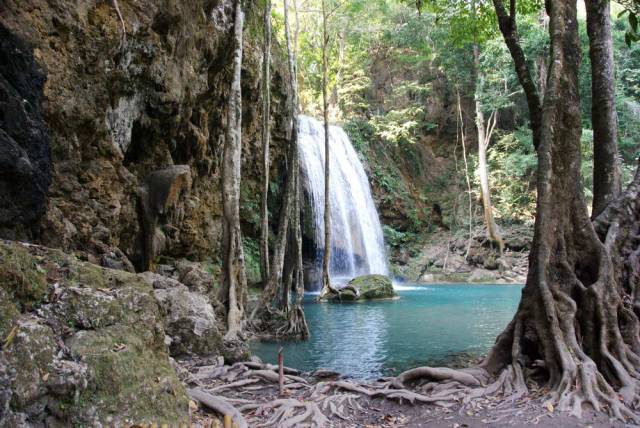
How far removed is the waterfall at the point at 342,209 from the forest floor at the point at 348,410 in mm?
14220

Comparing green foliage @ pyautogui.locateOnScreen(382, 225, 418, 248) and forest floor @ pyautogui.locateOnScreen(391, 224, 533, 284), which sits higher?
green foliage @ pyautogui.locateOnScreen(382, 225, 418, 248)

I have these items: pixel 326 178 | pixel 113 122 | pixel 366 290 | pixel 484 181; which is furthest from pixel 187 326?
pixel 484 181

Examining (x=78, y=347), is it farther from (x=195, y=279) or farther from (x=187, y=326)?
(x=195, y=279)

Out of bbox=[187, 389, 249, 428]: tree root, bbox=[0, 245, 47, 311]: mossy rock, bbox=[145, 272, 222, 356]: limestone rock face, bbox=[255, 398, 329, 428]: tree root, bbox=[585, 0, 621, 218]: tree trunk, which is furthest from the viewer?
bbox=[585, 0, 621, 218]: tree trunk

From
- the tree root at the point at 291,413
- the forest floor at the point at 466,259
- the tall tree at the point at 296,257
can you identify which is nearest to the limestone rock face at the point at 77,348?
the tree root at the point at 291,413

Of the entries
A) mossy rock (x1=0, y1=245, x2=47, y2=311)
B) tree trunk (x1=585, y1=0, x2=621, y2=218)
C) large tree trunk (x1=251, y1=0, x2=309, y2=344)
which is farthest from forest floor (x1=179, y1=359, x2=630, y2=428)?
large tree trunk (x1=251, y1=0, x2=309, y2=344)

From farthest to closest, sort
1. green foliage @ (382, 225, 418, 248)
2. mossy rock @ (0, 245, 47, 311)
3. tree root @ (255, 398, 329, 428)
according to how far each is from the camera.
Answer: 1. green foliage @ (382, 225, 418, 248)
2. tree root @ (255, 398, 329, 428)
3. mossy rock @ (0, 245, 47, 311)

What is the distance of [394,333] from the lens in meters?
10.2

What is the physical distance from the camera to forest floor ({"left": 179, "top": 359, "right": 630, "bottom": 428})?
408 centimetres

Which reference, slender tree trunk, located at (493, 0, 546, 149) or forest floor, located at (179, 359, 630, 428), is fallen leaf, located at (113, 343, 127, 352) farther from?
slender tree trunk, located at (493, 0, 546, 149)

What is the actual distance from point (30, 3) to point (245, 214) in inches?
452

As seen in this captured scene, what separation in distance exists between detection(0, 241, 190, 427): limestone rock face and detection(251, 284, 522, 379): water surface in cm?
429

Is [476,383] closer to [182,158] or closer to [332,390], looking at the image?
[332,390]

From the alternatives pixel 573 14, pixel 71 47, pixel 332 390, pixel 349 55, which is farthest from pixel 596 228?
pixel 349 55
